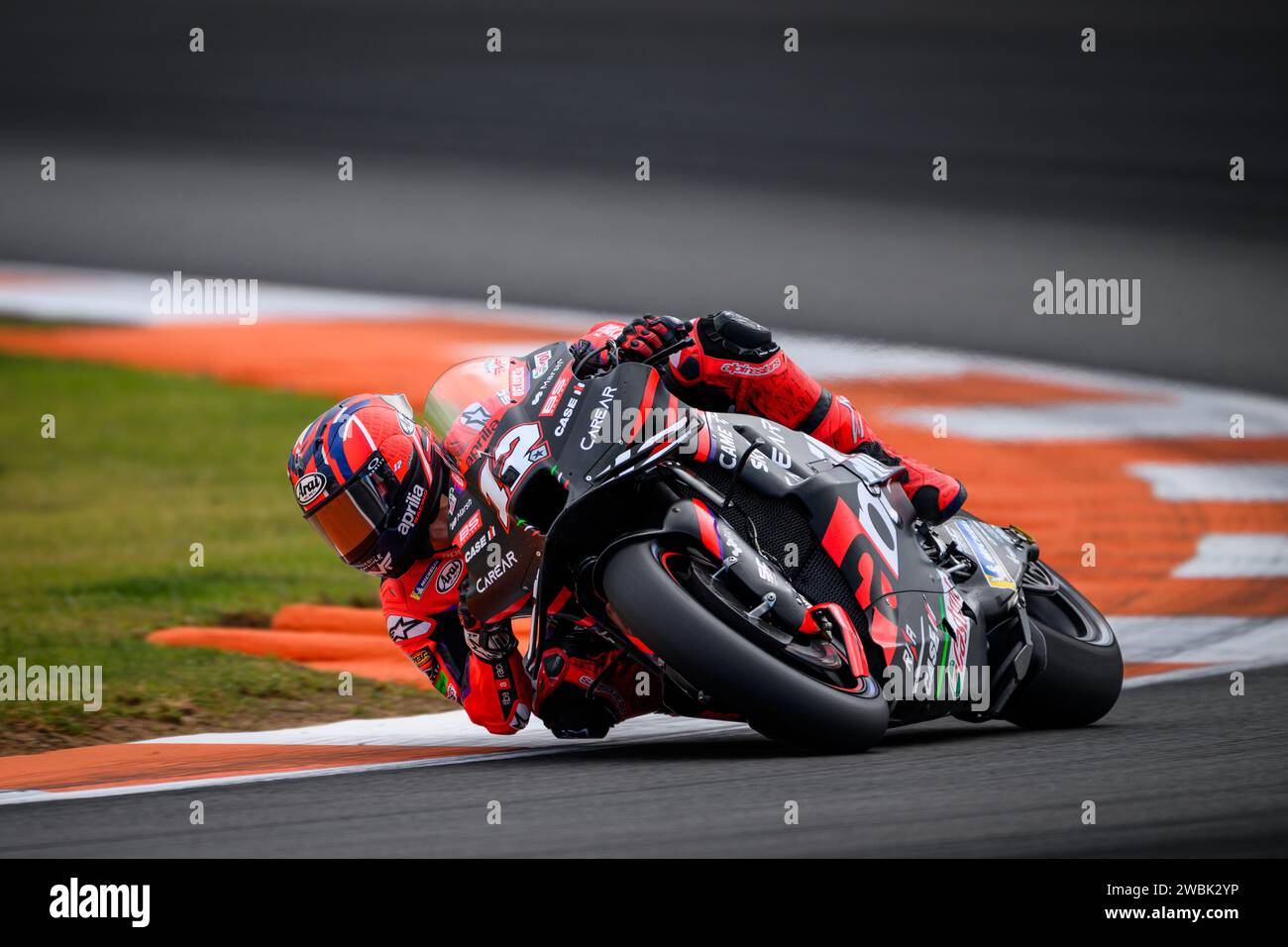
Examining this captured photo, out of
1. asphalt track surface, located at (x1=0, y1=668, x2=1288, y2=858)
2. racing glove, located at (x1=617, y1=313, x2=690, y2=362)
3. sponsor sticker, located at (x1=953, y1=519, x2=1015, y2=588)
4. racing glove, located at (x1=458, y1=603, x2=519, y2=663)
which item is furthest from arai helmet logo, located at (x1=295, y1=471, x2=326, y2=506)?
sponsor sticker, located at (x1=953, y1=519, x2=1015, y2=588)

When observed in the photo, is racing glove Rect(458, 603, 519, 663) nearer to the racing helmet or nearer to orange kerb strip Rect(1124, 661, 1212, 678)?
the racing helmet

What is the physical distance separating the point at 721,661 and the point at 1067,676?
1636mm

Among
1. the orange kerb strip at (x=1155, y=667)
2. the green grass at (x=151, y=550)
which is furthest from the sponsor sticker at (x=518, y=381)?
the orange kerb strip at (x=1155, y=667)

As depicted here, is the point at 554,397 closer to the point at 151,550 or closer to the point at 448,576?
the point at 448,576

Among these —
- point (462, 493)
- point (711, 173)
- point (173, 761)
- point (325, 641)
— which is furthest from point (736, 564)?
point (711, 173)

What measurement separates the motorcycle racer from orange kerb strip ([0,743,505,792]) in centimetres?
36

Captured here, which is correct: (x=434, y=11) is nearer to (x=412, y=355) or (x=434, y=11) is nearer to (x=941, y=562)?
(x=412, y=355)

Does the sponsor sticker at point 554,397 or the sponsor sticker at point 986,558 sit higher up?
the sponsor sticker at point 554,397

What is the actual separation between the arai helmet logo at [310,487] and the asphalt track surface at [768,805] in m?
0.89

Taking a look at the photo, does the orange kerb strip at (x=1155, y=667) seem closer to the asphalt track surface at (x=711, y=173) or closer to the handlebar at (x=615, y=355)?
the handlebar at (x=615, y=355)

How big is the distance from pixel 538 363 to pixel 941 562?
4.65 feet

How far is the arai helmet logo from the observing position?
501cm

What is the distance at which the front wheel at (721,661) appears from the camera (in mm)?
4070

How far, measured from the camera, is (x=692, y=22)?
16875 millimetres
